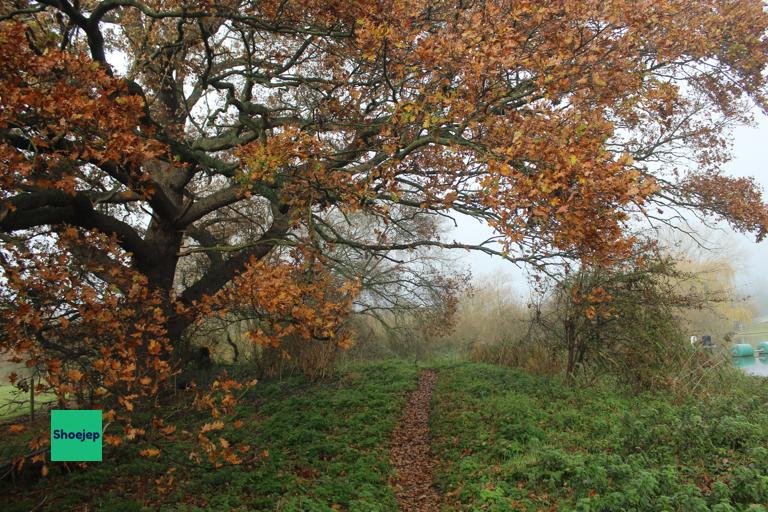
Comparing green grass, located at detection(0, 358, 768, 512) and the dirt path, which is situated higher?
green grass, located at detection(0, 358, 768, 512)

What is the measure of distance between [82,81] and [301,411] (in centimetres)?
622

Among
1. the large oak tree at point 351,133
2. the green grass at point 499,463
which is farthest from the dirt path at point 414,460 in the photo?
the large oak tree at point 351,133

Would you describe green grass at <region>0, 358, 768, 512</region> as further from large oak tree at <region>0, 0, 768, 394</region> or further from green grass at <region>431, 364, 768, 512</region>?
large oak tree at <region>0, 0, 768, 394</region>

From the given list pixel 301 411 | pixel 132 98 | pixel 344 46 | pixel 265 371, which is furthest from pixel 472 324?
pixel 132 98

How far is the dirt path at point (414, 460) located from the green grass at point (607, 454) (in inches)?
8.0

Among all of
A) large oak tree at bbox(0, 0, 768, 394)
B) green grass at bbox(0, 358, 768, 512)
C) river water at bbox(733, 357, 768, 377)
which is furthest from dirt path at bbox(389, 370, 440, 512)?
river water at bbox(733, 357, 768, 377)

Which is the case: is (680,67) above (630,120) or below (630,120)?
above

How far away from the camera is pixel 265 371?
470 inches

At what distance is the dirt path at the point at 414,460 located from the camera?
5.88 metres

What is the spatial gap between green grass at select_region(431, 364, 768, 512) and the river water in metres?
1.75

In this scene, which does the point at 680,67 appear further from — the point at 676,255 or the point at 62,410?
the point at 62,410

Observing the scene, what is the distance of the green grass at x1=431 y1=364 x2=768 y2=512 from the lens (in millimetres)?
4328

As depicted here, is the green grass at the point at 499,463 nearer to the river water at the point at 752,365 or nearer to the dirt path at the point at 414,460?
the dirt path at the point at 414,460

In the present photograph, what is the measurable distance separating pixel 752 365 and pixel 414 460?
12.3 meters
